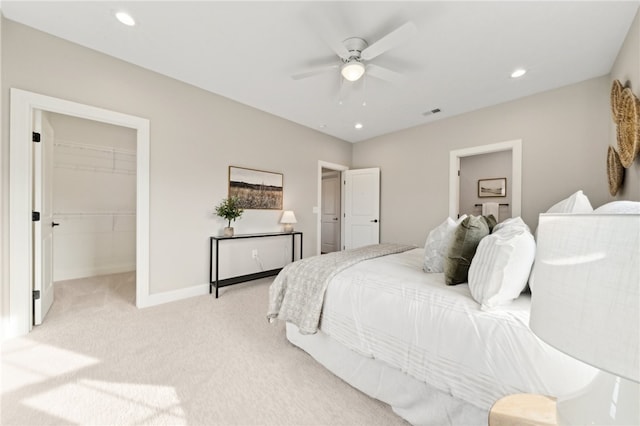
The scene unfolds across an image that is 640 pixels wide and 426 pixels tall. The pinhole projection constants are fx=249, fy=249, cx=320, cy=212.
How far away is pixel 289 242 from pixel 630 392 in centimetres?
392

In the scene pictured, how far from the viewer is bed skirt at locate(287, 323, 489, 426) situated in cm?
118

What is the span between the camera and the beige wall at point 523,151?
2.85 m

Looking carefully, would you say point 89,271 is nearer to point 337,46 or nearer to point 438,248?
point 337,46

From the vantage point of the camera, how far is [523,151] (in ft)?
10.9

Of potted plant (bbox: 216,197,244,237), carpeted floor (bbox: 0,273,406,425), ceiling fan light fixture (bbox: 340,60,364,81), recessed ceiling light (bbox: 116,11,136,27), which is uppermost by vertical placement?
recessed ceiling light (bbox: 116,11,136,27)

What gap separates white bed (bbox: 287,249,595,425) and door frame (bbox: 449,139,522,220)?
8.30 feet

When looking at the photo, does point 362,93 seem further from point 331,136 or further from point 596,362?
point 596,362

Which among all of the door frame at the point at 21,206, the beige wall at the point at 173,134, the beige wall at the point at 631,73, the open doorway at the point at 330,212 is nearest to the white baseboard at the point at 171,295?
the beige wall at the point at 173,134

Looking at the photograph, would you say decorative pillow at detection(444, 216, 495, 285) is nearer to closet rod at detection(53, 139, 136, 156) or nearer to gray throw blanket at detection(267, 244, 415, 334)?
gray throw blanket at detection(267, 244, 415, 334)

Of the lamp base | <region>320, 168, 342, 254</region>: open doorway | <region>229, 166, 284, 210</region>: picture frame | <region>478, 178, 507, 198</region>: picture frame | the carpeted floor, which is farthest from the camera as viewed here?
<region>320, 168, 342, 254</region>: open doorway

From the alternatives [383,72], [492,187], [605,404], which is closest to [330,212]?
[492,187]

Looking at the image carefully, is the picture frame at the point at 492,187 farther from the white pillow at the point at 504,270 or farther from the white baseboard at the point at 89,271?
the white baseboard at the point at 89,271

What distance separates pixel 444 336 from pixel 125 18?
3.20 m

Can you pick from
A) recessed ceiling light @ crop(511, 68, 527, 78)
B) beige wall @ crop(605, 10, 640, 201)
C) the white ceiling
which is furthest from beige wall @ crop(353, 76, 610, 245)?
recessed ceiling light @ crop(511, 68, 527, 78)
